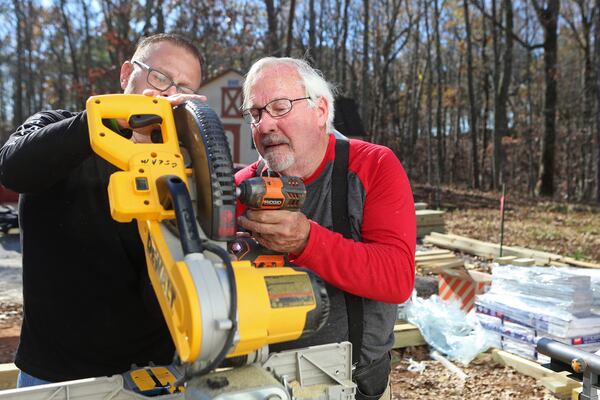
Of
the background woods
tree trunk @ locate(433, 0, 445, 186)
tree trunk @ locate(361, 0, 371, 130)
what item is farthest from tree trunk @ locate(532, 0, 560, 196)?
tree trunk @ locate(361, 0, 371, 130)

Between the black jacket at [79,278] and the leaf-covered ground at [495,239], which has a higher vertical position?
the black jacket at [79,278]

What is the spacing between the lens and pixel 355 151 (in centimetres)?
203

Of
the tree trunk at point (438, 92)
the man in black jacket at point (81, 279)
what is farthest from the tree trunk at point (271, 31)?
the man in black jacket at point (81, 279)

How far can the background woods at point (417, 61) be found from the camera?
21.1m

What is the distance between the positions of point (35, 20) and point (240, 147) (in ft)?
67.5

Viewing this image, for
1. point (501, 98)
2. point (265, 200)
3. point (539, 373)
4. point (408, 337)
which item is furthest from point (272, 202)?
point (501, 98)

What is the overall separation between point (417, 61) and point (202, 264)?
3010cm

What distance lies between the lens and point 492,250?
9039 millimetres

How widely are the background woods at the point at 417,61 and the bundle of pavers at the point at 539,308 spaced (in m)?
14.0

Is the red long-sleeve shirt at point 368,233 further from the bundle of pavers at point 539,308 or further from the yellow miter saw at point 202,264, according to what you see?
the bundle of pavers at point 539,308

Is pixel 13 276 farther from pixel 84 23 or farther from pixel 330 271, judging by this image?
pixel 84 23

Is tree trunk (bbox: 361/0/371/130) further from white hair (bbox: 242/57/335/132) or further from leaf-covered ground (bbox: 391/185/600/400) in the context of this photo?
white hair (bbox: 242/57/335/132)

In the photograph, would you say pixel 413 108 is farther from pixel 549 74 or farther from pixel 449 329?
pixel 449 329

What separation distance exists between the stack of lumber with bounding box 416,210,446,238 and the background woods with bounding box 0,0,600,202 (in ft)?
28.1
